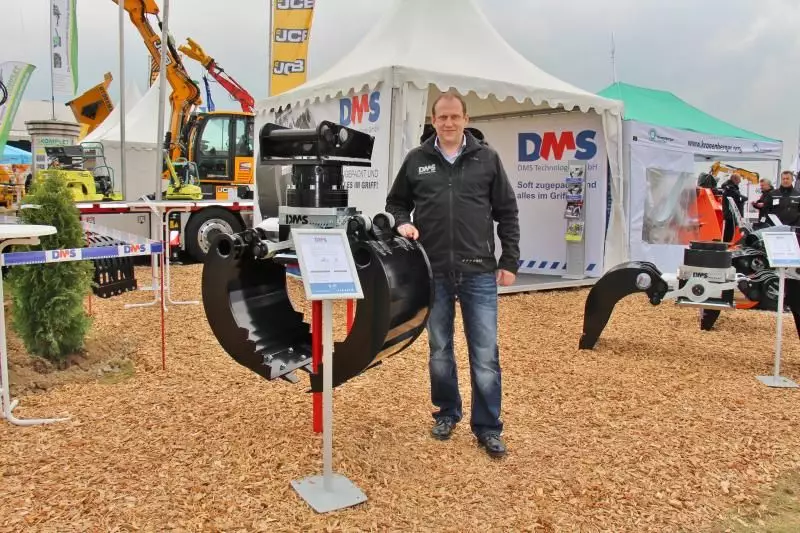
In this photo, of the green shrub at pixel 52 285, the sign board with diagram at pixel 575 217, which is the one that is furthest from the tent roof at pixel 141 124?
the green shrub at pixel 52 285

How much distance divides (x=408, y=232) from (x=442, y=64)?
483 cm

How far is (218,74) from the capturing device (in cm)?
1752

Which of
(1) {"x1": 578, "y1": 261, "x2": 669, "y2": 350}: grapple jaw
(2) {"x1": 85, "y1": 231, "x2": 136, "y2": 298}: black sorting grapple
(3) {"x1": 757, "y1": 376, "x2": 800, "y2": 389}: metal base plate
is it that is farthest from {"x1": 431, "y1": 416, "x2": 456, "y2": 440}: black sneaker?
(2) {"x1": 85, "y1": 231, "x2": 136, "y2": 298}: black sorting grapple

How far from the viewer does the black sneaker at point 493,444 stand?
345cm

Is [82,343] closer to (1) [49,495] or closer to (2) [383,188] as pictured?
(1) [49,495]

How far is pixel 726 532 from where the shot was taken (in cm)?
284

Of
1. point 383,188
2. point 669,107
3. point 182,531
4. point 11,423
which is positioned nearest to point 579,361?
point 383,188

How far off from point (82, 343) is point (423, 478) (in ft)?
10.4

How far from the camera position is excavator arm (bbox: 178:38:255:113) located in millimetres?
14945

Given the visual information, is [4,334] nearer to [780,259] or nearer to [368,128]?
[368,128]

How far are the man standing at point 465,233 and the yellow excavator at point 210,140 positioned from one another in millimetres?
9949

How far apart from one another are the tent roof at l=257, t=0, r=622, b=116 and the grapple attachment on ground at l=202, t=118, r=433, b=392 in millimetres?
4184

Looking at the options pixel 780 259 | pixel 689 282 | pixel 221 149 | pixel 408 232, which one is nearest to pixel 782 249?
pixel 780 259

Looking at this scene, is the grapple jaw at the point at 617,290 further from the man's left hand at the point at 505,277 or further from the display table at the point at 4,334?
the display table at the point at 4,334
